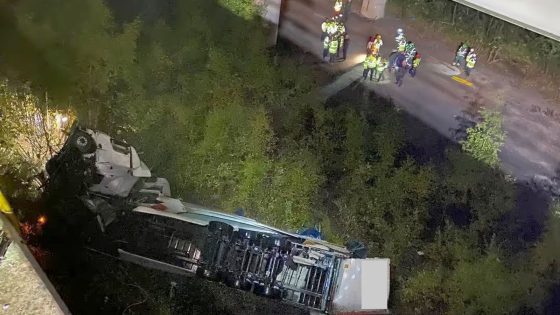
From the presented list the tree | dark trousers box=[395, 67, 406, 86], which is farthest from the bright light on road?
the tree

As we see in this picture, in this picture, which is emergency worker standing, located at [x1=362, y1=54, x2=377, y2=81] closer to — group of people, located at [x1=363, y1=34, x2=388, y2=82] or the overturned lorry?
group of people, located at [x1=363, y1=34, x2=388, y2=82]

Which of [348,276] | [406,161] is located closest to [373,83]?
[406,161]

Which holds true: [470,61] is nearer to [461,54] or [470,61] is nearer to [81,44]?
[461,54]

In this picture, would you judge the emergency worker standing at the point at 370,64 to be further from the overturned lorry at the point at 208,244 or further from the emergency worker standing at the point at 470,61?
the overturned lorry at the point at 208,244

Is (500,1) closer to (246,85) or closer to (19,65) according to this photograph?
(246,85)

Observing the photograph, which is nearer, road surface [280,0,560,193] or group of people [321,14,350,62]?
road surface [280,0,560,193]

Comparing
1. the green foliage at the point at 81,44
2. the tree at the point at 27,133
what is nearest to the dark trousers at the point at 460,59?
the green foliage at the point at 81,44

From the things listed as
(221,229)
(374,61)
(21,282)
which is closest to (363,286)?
(221,229)
